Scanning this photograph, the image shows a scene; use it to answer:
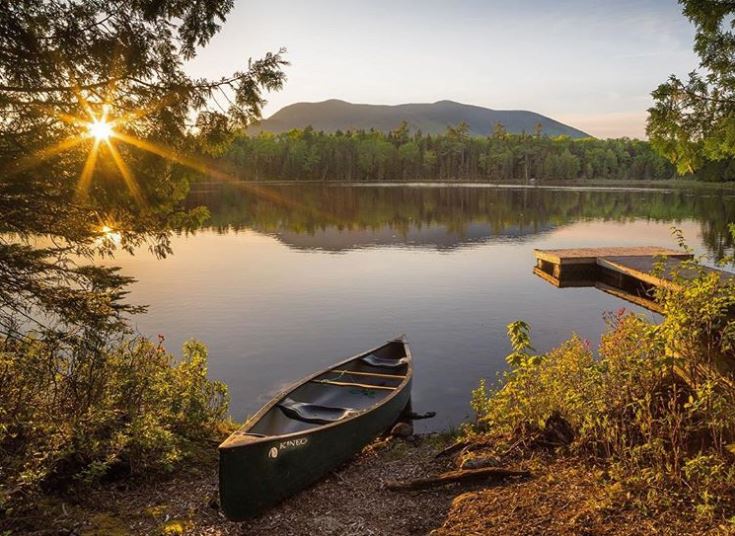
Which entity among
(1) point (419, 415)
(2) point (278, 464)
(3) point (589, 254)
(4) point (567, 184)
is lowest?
(1) point (419, 415)

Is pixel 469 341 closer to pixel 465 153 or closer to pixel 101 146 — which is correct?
pixel 101 146

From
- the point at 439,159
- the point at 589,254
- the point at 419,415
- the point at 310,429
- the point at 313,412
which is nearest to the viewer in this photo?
the point at 310,429

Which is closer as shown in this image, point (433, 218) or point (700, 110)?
point (700, 110)

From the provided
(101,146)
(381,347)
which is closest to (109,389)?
(101,146)

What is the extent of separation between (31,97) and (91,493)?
5.92m

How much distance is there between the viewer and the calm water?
18047 mm

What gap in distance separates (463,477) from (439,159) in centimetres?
17632

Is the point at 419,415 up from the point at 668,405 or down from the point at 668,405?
down

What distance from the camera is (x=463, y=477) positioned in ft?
28.5

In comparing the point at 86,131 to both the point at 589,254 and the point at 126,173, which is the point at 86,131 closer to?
the point at 126,173

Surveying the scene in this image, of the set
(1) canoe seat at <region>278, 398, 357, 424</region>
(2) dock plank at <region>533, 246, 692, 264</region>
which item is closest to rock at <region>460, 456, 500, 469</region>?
(1) canoe seat at <region>278, 398, 357, 424</region>

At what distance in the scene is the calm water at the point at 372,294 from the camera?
18047 millimetres

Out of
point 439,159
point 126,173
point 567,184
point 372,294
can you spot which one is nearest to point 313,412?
point 126,173

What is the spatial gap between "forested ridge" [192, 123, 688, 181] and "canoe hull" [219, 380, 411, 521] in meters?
149
